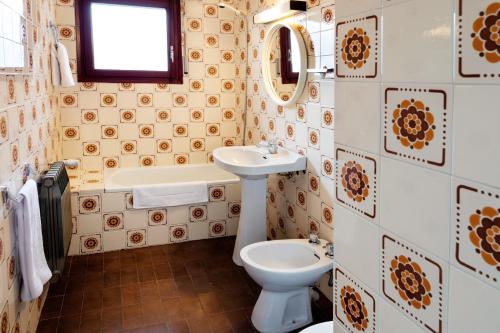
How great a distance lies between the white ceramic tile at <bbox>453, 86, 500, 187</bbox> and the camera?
59 cm

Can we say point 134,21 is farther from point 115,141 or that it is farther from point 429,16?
point 429,16

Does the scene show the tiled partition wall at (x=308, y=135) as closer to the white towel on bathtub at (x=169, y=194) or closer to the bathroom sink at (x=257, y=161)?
the bathroom sink at (x=257, y=161)

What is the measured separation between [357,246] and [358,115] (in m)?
0.28

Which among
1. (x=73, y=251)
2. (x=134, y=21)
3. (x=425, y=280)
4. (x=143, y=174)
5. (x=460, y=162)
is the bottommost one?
(x=73, y=251)

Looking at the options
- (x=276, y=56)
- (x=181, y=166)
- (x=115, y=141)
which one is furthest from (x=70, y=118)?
(x=276, y=56)

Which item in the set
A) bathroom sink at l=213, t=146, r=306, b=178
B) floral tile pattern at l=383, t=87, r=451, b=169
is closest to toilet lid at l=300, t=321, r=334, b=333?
floral tile pattern at l=383, t=87, r=451, b=169

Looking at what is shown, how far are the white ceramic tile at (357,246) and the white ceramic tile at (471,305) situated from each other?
194 millimetres

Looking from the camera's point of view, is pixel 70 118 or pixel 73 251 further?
pixel 70 118

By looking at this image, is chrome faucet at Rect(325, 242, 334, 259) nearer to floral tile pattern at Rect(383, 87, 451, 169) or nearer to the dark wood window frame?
the dark wood window frame

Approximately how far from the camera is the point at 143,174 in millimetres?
4277

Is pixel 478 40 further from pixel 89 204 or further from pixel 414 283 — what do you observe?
pixel 89 204

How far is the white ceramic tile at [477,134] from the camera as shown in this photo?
1.93 feet

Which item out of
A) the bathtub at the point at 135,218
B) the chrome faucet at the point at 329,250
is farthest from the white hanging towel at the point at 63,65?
the chrome faucet at the point at 329,250

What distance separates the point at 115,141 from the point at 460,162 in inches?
153
